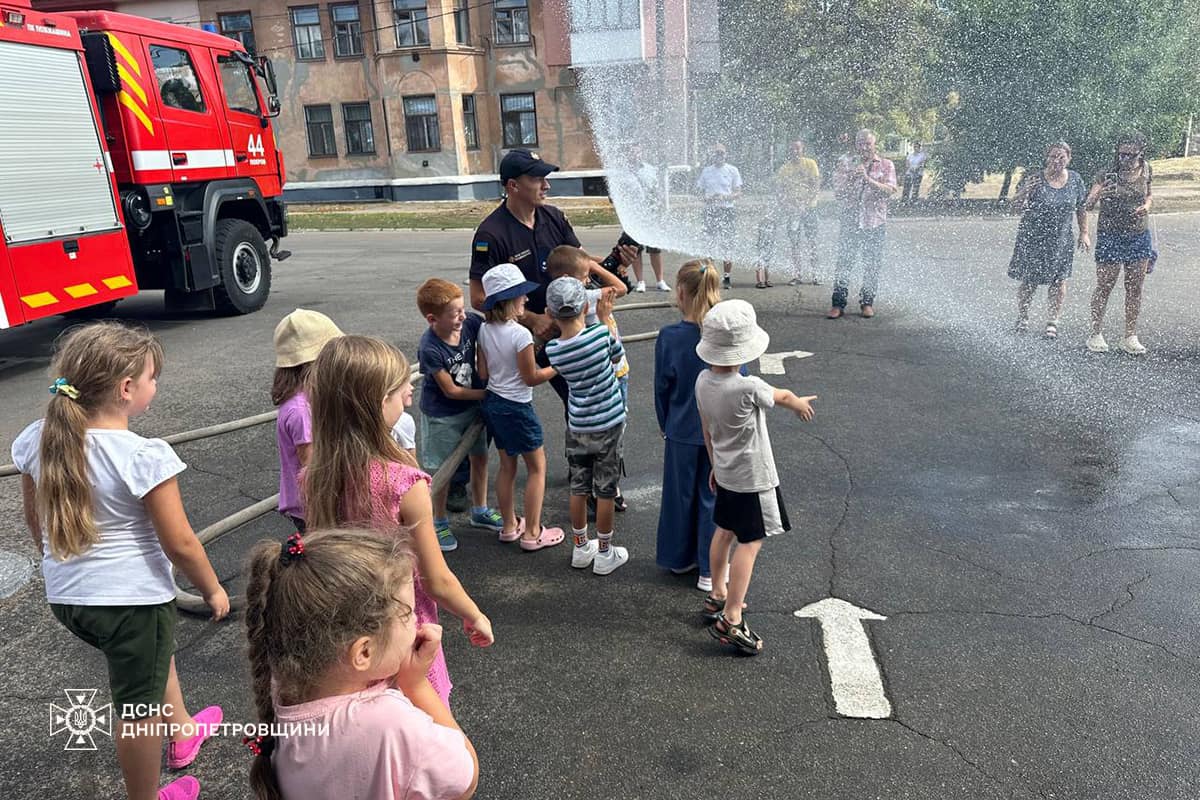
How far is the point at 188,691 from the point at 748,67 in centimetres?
681

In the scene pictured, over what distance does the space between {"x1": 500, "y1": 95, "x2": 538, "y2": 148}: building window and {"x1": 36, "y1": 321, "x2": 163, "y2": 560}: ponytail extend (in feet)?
89.1

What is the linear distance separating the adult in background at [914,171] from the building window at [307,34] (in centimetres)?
2570

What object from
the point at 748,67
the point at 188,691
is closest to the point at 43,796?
the point at 188,691

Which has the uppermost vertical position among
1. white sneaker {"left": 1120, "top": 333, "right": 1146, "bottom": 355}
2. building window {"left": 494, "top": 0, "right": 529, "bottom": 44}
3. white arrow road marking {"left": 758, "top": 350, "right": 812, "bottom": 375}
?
building window {"left": 494, "top": 0, "right": 529, "bottom": 44}

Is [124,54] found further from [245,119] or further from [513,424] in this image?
[513,424]

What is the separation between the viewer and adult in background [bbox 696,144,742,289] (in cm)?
877

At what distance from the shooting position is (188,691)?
9.73ft

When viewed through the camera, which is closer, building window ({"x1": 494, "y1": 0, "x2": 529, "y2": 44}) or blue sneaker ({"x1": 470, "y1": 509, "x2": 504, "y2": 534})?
blue sneaker ({"x1": 470, "y1": 509, "x2": 504, "y2": 534})

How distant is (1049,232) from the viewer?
6875 mm

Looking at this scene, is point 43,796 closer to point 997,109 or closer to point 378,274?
point 997,109

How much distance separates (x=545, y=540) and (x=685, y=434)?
103 cm

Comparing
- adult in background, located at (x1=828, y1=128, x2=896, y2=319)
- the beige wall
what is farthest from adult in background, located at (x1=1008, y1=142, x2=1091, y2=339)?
the beige wall

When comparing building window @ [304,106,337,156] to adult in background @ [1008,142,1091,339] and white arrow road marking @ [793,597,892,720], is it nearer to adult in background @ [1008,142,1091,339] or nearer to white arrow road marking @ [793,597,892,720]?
adult in background @ [1008,142,1091,339]

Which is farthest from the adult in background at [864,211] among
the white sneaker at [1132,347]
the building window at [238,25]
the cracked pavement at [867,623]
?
the building window at [238,25]
